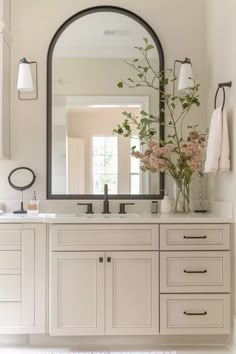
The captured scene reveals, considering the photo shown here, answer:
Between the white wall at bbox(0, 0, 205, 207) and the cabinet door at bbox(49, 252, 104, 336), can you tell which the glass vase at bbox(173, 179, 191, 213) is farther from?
the cabinet door at bbox(49, 252, 104, 336)

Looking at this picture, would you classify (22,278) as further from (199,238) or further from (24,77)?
(24,77)

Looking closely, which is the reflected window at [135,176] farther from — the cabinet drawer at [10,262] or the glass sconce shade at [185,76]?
the cabinet drawer at [10,262]

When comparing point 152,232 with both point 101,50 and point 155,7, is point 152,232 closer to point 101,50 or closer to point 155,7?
point 101,50

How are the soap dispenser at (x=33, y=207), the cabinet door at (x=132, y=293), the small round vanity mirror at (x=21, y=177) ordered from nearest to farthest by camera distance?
the cabinet door at (x=132, y=293), the soap dispenser at (x=33, y=207), the small round vanity mirror at (x=21, y=177)

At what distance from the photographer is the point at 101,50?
3.18 m

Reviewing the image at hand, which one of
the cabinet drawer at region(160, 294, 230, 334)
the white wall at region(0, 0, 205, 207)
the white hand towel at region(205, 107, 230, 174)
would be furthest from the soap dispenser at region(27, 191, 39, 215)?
the white hand towel at region(205, 107, 230, 174)

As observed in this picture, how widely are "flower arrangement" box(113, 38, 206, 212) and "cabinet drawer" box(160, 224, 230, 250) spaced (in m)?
0.45

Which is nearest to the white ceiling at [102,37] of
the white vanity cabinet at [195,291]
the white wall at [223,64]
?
the white wall at [223,64]

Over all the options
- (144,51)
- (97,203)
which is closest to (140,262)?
(97,203)

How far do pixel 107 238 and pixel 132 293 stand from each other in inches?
15.0

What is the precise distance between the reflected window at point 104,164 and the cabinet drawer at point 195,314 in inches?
39.1

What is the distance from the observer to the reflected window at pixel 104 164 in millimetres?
3148

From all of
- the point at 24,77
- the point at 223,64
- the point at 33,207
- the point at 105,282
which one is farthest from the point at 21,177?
the point at 223,64

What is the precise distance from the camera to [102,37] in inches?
126
